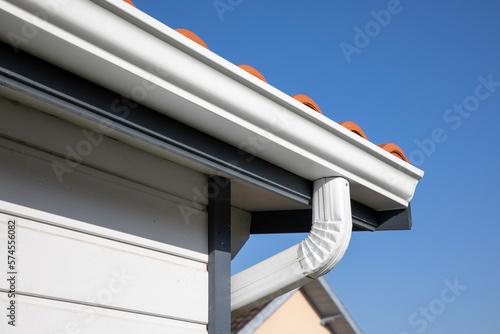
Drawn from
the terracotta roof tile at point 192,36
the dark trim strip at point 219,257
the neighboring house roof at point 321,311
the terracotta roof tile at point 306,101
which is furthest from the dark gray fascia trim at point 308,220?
the neighboring house roof at point 321,311

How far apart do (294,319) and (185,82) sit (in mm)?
11332

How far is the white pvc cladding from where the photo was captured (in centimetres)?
160

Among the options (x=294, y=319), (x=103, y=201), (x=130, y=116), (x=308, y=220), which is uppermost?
(x=294, y=319)

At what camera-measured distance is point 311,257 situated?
2.50 meters

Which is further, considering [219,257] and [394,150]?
[394,150]

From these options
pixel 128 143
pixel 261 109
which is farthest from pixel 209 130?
pixel 128 143

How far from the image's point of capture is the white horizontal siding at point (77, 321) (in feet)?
5.81

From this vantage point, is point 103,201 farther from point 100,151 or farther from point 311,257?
point 311,257

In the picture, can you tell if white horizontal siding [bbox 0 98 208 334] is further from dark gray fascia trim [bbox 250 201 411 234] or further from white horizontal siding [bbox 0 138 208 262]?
dark gray fascia trim [bbox 250 201 411 234]

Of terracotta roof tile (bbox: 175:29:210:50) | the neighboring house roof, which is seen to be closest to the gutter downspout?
terracotta roof tile (bbox: 175:29:210:50)

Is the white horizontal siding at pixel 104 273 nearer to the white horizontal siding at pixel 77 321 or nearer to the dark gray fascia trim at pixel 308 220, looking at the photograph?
the white horizontal siding at pixel 77 321

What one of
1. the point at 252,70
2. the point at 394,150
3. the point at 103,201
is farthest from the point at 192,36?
the point at 394,150

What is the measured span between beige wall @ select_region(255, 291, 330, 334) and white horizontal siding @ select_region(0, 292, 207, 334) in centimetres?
946

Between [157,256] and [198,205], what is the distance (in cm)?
32
